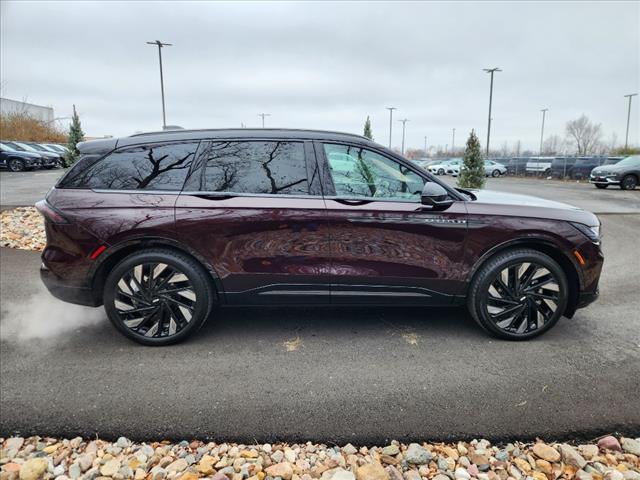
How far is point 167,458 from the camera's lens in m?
2.33

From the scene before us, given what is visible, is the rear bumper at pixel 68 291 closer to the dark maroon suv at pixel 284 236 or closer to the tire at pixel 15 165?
the dark maroon suv at pixel 284 236

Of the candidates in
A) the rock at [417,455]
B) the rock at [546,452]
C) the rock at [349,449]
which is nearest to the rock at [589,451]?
the rock at [546,452]

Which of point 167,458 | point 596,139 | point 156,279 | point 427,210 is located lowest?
point 167,458

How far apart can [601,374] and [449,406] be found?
1.26m

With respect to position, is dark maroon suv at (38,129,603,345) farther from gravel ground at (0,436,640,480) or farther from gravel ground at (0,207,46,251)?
gravel ground at (0,207,46,251)

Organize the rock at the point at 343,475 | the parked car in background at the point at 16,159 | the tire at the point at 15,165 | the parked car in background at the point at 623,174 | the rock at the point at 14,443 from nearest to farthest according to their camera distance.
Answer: the rock at the point at 343,475, the rock at the point at 14,443, the parked car in background at the point at 623,174, the parked car in background at the point at 16,159, the tire at the point at 15,165

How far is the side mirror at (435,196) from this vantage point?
10.8 ft

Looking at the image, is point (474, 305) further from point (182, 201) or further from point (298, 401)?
point (182, 201)

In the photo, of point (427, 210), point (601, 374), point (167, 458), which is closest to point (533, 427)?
point (601, 374)

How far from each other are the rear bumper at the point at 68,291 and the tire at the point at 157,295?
0.14 metres

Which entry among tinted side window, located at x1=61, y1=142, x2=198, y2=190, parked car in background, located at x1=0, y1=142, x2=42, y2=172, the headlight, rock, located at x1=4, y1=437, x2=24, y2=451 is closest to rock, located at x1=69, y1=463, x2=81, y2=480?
rock, located at x1=4, y1=437, x2=24, y2=451

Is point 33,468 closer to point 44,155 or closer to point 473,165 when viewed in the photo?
point 473,165

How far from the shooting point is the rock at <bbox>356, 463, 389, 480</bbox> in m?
2.18

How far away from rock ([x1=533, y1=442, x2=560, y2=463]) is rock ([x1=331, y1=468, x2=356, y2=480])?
1022mm
